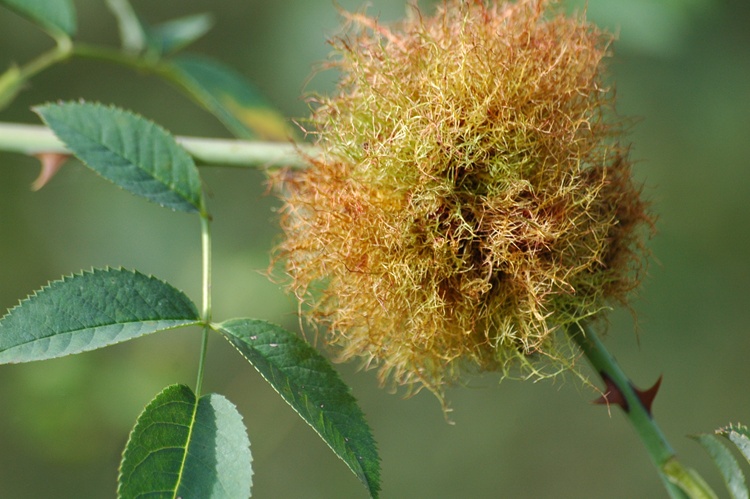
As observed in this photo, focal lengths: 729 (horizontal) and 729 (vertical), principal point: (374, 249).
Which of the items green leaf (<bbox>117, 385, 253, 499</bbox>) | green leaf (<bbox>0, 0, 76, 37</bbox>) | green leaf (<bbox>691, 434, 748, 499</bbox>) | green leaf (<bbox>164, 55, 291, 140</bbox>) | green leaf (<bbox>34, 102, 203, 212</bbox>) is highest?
green leaf (<bbox>0, 0, 76, 37</bbox>)

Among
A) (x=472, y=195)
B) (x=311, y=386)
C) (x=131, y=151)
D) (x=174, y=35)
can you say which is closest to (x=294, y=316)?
(x=174, y=35)

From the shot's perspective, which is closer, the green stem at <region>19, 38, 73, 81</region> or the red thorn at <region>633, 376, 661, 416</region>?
the red thorn at <region>633, 376, 661, 416</region>

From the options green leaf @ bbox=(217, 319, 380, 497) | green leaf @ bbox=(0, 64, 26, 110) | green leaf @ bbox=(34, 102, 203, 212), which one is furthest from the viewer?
green leaf @ bbox=(0, 64, 26, 110)

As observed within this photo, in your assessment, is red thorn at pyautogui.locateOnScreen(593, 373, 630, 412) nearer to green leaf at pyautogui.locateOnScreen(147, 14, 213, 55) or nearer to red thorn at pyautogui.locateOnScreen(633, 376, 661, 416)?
red thorn at pyautogui.locateOnScreen(633, 376, 661, 416)

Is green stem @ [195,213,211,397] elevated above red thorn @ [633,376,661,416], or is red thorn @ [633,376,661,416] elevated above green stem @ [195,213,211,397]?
green stem @ [195,213,211,397]

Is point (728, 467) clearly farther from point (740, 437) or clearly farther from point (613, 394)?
point (613, 394)

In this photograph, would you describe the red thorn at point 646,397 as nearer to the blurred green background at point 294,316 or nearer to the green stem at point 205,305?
the green stem at point 205,305

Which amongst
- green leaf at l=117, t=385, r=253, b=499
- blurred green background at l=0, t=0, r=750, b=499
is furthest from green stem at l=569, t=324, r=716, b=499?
blurred green background at l=0, t=0, r=750, b=499
